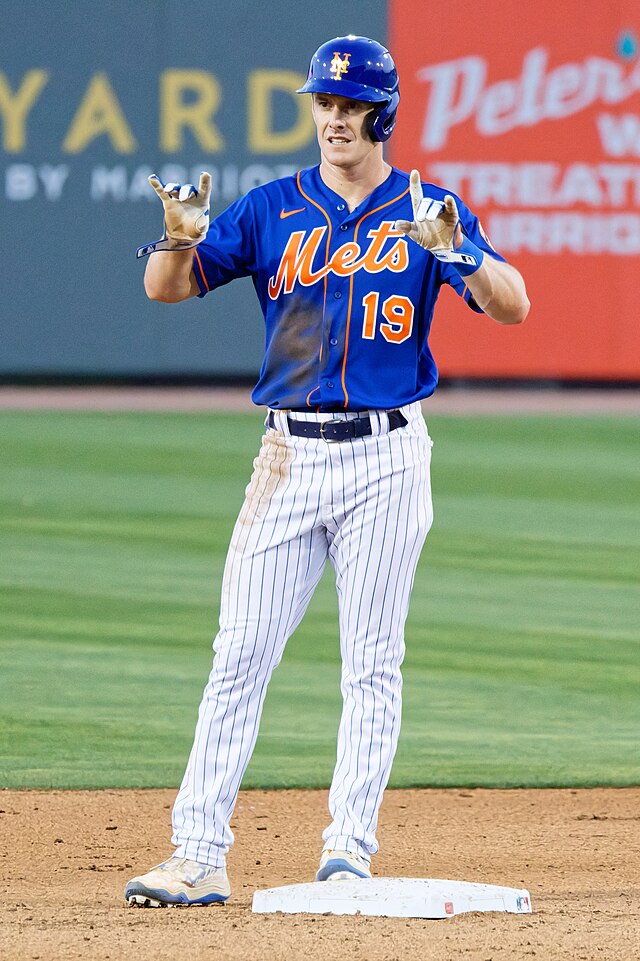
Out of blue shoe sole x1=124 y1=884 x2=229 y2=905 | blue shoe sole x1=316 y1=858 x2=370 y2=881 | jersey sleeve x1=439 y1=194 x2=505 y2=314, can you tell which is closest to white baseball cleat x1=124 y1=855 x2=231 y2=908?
blue shoe sole x1=124 y1=884 x2=229 y2=905

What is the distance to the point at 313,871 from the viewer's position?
196 inches

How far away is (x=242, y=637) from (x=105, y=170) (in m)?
15.6

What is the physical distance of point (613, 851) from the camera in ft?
17.3

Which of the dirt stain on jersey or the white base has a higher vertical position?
the dirt stain on jersey

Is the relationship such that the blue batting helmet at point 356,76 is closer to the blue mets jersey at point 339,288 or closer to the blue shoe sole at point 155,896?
the blue mets jersey at point 339,288

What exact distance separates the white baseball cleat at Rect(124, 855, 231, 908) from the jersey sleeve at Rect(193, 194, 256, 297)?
148cm

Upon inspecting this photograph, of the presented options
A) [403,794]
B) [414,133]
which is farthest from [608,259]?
[403,794]

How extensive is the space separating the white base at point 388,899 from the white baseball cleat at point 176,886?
0.54 ft

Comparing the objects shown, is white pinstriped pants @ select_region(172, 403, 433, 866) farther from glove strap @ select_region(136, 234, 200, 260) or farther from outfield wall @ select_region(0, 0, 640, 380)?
outfield wall @ select_region(0, 0, 640, 380)

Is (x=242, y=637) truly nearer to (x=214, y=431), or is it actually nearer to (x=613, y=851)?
(x=613, y=851)

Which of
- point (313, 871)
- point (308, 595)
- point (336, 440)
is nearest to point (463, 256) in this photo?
point (336, 440)

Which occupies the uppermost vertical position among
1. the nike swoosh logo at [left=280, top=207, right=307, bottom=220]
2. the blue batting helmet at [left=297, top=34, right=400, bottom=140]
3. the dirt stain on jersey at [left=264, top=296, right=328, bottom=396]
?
the blue batting helmet at [left=297, top=34, right=400, bottom=140]

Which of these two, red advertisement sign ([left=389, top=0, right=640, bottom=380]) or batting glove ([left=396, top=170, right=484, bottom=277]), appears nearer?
batting glove ([left=396, top=170, right=484, bottom=277])

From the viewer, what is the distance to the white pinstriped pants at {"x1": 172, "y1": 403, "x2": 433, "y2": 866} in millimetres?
4406
